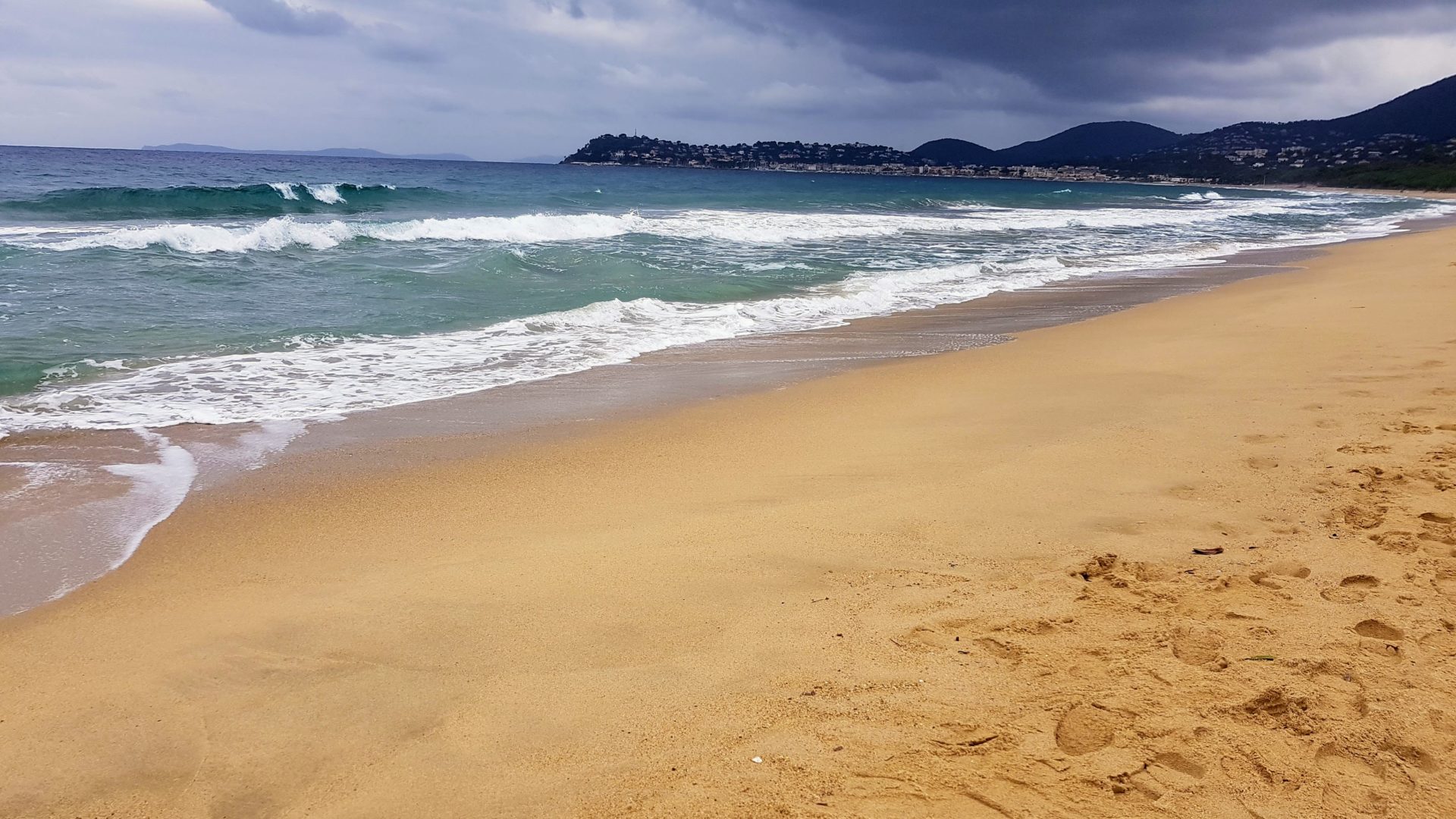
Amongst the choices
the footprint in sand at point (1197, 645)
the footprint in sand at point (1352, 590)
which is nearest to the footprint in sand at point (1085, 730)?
the footprint in sand at point (1197, 645)

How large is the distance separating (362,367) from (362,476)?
316 centimetres

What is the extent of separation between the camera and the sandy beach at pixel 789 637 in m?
2.31

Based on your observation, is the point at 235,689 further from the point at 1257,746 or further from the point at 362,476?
the point at 1257,746

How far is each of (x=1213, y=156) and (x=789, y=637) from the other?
488 ft

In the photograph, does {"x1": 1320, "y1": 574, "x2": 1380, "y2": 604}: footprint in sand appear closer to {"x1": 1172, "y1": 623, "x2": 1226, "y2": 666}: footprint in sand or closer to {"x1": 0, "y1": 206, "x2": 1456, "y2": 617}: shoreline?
{"x1": 1172, "y1": 623, "x2": 1226, "y2": 666}: footprint in sand

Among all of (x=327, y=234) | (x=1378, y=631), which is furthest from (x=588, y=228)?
(x=1378, y=631)

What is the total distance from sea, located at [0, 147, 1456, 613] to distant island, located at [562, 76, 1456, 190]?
7194 centimetres

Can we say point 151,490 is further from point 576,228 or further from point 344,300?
point 576,228

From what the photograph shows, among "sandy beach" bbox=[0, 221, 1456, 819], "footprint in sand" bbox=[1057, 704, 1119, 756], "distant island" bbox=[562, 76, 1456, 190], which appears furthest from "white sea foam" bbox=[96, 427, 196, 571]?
"distant island" bbox=[562, 76, 1456, 190]

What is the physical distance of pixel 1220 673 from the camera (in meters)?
2.66

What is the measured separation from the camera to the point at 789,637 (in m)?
3.04

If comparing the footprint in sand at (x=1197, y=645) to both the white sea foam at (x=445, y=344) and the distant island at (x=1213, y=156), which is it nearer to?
the white sea foam at (x=445, y=344)

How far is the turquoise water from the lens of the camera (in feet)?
23.6

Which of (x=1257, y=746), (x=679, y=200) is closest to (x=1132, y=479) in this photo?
(x=1257, y=746)
